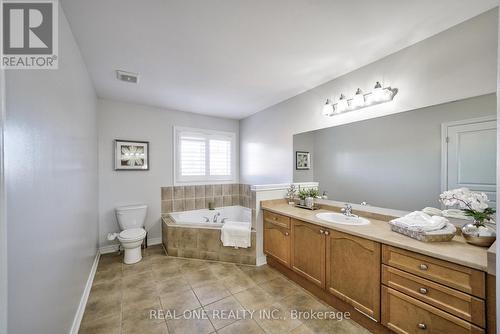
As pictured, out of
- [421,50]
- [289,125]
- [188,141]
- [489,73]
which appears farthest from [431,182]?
[188,141]

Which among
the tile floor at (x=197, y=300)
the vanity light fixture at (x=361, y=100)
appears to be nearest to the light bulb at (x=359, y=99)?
the vanity light fixture at (x=361, y=100)

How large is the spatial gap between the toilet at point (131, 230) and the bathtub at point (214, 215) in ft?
1.63

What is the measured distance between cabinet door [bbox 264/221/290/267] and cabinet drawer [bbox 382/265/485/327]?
1.07m

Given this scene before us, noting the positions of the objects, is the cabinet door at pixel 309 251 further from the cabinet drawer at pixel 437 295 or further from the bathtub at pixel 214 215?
the bathtub at pixel 214 215

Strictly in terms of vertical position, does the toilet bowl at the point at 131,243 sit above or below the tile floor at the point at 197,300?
above

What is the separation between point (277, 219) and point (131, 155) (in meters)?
2.62

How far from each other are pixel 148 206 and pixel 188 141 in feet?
4.49

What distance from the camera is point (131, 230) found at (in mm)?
2986

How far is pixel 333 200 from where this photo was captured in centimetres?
261

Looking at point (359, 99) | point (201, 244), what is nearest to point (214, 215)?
point (201, 244)

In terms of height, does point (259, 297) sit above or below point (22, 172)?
below

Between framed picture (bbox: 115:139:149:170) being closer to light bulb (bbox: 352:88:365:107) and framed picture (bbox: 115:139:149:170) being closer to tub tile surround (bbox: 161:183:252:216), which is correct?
tub tile surround (bbox: 161:183:252:216)

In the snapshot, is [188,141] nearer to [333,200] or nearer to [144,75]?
[144,75]

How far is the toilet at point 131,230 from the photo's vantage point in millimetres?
2818
